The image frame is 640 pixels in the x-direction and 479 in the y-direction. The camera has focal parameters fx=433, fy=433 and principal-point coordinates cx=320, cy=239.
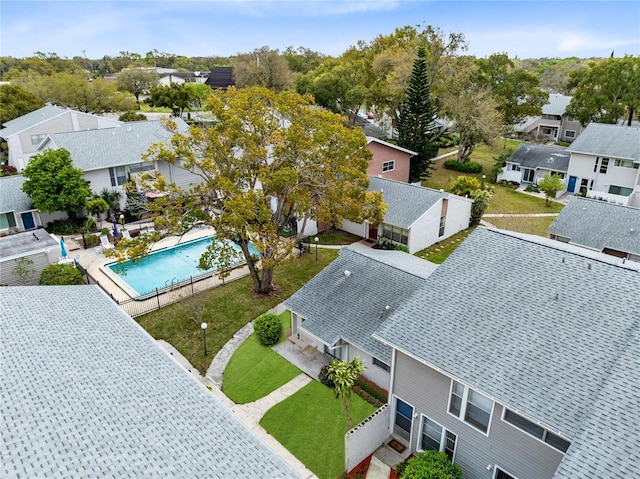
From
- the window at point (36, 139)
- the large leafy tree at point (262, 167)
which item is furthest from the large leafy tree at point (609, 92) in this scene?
the window at point (36, 139)

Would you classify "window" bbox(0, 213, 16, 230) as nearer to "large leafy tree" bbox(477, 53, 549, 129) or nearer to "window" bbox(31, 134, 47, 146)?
"window" bbox(31, 134, 47, 146)

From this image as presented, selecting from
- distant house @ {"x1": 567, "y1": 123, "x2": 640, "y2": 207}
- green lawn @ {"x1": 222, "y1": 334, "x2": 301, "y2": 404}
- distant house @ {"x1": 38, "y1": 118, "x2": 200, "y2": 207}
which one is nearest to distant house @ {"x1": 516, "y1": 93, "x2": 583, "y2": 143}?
distant house @ {"x1": 567, "y1": 123, "x2": 640, "y2": 207}

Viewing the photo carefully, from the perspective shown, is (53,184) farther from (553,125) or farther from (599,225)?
(553,125)

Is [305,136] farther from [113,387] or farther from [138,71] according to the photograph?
[138,71]

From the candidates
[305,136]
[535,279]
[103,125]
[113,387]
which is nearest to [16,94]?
[103,125]

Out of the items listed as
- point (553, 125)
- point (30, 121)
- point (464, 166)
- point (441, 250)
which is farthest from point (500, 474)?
point (553, 125)

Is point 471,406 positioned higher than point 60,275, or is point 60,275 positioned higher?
point 471,406
